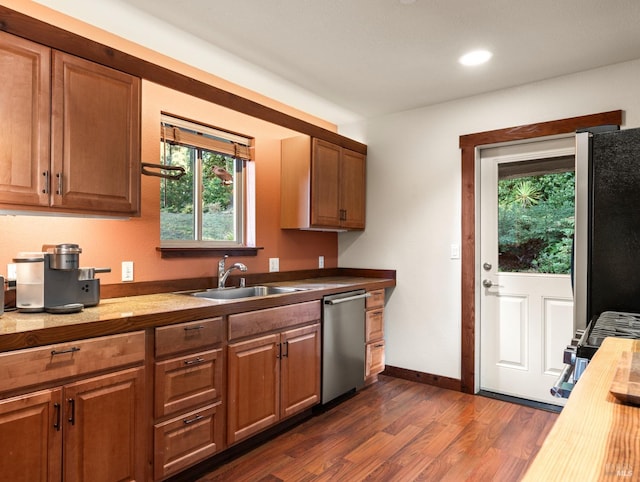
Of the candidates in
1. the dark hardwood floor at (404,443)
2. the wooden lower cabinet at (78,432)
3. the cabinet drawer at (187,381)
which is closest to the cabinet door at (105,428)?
the wooden lower cabinet at (78,432)

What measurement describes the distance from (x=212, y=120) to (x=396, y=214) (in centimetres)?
177

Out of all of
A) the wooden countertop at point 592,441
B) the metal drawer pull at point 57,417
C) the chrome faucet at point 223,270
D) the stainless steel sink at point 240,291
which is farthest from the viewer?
the chrome faucet at point 223,270

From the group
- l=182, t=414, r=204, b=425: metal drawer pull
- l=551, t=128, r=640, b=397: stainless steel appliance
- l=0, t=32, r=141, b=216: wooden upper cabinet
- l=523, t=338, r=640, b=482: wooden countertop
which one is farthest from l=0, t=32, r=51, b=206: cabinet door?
l=551, t=128, r=640, b=397: stainless steel appliance

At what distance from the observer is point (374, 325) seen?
358cm

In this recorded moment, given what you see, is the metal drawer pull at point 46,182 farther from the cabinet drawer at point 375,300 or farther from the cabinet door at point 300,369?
the cabinet drawer at point 375,300

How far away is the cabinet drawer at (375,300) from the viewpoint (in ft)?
11.5

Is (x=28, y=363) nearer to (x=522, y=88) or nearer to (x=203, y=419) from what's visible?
(x=203, y=419)

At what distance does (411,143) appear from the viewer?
3.75 metres

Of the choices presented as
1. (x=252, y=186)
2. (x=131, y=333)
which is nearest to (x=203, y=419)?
(x=131, y=333)

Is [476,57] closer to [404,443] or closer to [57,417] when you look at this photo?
[404,443]

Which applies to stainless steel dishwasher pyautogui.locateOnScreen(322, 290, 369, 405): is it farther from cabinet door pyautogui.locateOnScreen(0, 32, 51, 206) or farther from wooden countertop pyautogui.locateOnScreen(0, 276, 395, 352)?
cabinet door pyautogui.locateOnScreen(0, 32, 51, 206)

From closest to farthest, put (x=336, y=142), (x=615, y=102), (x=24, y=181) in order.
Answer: (x=24, y=181) < (x=615, y=102) < (x=336, y=142)

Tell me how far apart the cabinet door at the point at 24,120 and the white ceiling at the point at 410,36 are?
57 cm

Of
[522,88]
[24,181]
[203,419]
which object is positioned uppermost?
[522,88]
